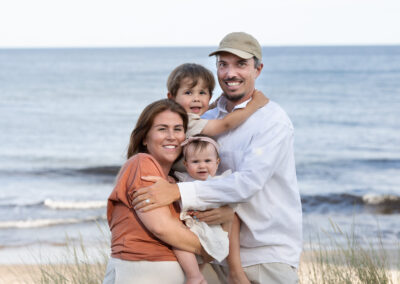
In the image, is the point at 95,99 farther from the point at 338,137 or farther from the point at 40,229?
the point at 40,229

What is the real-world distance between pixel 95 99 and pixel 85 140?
1523 centimetres

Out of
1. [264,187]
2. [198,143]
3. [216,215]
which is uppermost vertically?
[198,143]

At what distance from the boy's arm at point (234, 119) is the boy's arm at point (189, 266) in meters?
0.98

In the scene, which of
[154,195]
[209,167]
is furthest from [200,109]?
[154,195]

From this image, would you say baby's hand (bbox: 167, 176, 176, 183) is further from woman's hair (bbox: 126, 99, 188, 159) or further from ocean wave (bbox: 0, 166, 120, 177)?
ocean wave (bbox: 0, 166, 120, 177)

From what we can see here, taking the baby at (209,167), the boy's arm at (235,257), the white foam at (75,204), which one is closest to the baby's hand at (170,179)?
the baby at (209,167)

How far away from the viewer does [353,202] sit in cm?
1372

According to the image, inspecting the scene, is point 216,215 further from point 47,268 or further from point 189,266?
point 47,268

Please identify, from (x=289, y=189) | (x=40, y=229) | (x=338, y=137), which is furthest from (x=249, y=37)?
(x=338, y=137)

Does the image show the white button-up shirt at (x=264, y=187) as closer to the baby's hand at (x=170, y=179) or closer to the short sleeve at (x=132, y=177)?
the baby's hand at (x=170, y=179)

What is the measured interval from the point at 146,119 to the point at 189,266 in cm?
99

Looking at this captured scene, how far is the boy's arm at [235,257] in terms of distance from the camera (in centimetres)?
388

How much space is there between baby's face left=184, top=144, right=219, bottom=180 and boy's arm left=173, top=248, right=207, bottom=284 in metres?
0.60

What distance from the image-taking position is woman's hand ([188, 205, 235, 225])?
3719mm
